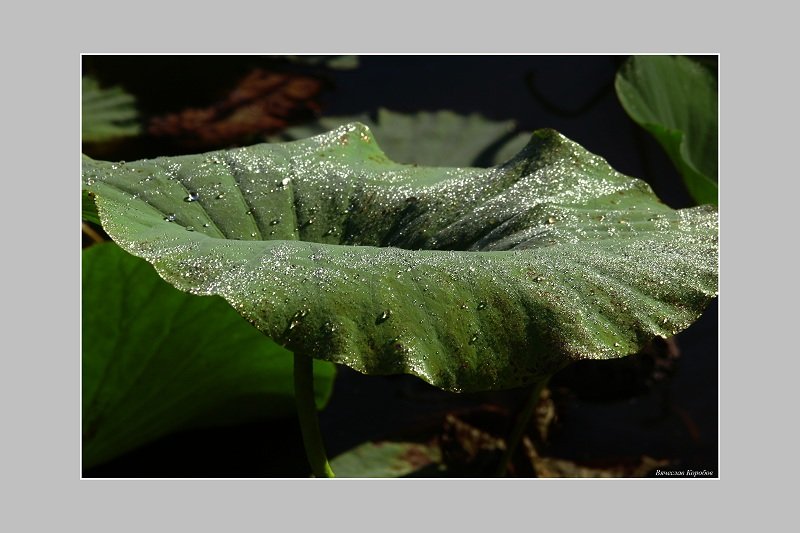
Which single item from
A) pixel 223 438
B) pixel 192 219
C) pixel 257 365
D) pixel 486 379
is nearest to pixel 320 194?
pixel 192 219

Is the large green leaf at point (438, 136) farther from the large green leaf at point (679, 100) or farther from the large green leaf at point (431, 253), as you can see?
the large green leaf at point (431, 253)

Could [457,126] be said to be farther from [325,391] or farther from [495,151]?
[325,391]

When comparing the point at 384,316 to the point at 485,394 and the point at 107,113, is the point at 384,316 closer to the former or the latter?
the point at 485,394

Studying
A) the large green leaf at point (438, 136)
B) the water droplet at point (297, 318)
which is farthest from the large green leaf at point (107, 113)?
the water droplet at point (297, 318)

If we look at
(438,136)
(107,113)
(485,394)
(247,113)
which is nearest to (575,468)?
(485,394)

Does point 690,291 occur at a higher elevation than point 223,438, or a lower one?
higher

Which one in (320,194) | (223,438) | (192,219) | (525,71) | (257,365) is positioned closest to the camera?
(192,219)

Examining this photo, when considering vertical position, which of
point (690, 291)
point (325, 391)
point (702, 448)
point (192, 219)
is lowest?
point (702, 448)
